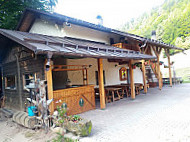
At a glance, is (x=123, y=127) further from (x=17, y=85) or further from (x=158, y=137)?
(x=17, y=85)

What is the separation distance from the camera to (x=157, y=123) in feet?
15.9

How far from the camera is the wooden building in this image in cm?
542

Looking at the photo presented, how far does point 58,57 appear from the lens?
619cm

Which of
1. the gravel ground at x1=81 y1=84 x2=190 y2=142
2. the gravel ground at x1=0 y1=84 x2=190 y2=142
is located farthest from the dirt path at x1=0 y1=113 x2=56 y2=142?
the gravel ground at x1=81 y1=84 x2=190 y2=142

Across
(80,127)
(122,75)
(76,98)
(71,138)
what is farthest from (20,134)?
(122,75)

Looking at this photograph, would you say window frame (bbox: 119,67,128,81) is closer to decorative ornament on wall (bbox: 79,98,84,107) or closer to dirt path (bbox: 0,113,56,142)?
decorative ornament on wall (bbox: 79,98,84,107)

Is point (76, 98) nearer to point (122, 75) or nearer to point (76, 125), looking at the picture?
point (76, 125)

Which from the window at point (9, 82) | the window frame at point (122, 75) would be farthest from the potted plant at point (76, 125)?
the window frame at point (122, 75)

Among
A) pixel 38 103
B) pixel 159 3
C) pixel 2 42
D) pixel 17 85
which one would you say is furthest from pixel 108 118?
pixel 159 3

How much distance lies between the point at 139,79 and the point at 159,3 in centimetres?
5943

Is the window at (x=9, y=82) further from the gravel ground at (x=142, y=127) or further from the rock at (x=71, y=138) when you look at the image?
the rock at (x=71, y=138)

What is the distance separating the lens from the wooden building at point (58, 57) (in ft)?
17.8

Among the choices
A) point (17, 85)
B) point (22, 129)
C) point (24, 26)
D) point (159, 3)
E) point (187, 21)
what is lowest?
point (22, 129)

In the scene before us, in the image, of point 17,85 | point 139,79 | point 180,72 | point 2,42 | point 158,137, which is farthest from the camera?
point 180,72
